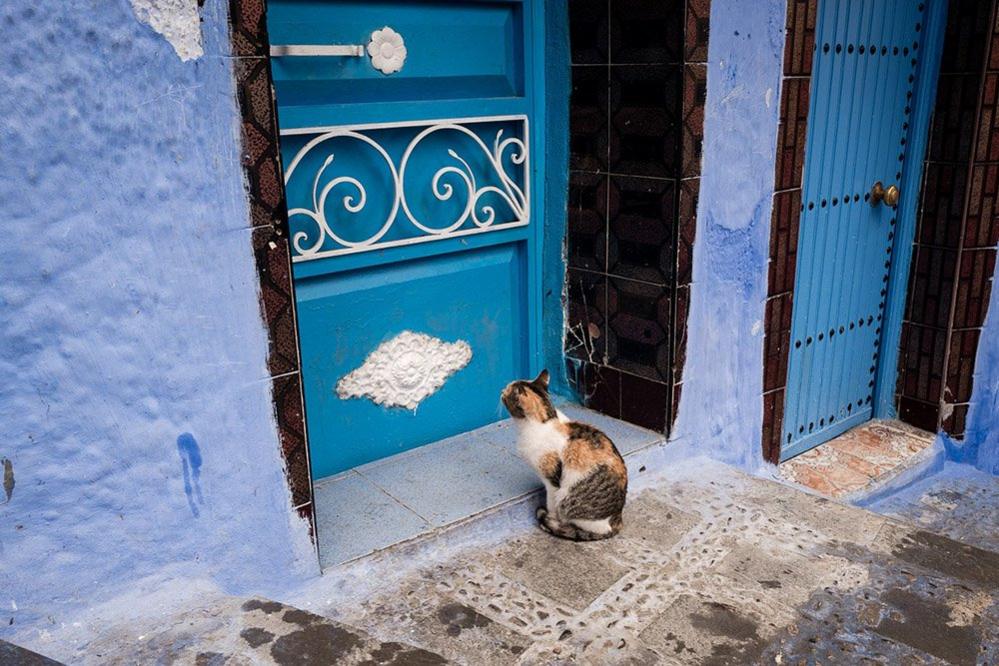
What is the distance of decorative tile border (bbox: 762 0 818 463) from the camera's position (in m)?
3.15

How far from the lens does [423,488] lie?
9.17 feet

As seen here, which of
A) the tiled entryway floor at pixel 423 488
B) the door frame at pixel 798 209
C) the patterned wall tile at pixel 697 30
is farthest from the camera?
the door frame at pixel 798 209

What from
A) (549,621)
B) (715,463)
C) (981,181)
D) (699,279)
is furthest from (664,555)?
(981,181)

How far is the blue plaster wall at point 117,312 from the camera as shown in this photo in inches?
67.1

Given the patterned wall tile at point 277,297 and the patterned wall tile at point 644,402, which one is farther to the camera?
the patterned wall tile at point 644,402

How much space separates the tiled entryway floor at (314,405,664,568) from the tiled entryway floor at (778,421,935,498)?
3.55 feet

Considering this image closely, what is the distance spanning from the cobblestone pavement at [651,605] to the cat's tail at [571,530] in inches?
1.1

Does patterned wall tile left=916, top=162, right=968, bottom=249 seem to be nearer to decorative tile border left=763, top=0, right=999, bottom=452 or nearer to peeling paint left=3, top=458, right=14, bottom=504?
decorative tile border left=763, top=0, right=999, bottom=452

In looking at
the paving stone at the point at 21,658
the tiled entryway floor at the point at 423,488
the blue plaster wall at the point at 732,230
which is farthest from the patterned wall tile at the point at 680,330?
the paving stone at the point at 21,658

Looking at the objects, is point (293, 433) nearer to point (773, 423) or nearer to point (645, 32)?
point (645, 32)

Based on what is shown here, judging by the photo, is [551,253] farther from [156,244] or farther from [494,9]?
[156,244]

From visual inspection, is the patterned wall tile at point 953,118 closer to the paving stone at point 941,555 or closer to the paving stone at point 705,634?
the paving stone at point 941,555

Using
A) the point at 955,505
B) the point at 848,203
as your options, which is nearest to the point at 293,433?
the point at 848,203

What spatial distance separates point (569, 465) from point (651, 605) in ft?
1.54
